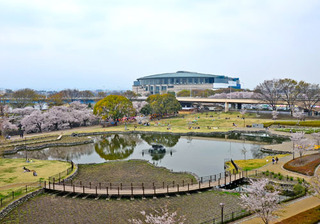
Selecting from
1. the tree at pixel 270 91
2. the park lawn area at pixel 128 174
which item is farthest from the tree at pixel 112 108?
the tree at pixel 270 91

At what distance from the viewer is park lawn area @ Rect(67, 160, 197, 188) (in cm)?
2556

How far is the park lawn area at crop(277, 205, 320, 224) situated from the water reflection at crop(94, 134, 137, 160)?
2504 centimetres

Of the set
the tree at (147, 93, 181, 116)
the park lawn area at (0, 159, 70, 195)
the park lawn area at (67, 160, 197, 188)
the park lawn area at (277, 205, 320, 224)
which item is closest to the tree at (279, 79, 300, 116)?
the tree at (147, 93, 181, 116)

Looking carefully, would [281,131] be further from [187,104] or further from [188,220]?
[187,104]

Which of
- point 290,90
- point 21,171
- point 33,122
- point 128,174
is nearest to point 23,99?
point 33,122

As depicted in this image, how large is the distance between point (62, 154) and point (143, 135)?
1926cm

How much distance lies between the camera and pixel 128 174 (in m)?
27.8

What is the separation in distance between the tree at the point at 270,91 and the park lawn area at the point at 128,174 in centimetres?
5548

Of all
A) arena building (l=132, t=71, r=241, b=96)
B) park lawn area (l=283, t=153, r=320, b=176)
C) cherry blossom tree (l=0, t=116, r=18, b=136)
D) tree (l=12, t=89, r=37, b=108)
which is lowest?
park lawn area (l=283, t=153, r=320, b=176)

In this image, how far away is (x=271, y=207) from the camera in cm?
1480

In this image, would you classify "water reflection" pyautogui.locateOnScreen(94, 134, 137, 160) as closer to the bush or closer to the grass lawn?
the grass lawn

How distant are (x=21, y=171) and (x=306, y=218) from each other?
88.5 feet

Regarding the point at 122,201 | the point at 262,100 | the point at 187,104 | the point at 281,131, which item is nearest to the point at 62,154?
the point at 122,201

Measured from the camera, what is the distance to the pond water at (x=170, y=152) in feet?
107
